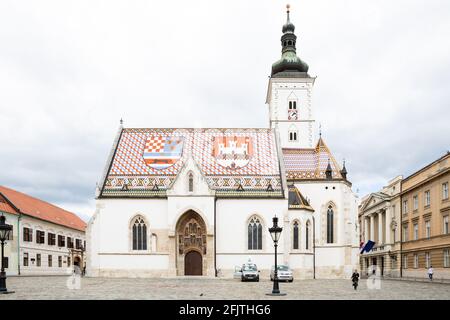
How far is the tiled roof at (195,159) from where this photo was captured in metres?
46.5

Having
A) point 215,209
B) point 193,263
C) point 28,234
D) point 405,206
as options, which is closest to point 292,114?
point 405,206

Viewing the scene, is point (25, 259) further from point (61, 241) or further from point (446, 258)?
point (446, 258)

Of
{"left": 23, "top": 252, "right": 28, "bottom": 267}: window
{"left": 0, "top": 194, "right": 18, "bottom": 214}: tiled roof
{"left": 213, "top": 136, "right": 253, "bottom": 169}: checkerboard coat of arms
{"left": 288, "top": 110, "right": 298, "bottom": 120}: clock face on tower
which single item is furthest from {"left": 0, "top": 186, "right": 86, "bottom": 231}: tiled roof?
{"left": 288, "top": 110, "right": 298, "bottom": 120}: clock face on tower

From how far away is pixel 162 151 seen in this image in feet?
162

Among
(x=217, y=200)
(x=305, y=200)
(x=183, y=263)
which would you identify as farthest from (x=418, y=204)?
(x=183, y=263)

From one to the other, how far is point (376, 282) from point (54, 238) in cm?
3984

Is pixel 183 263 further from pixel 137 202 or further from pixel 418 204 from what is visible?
pixel 418 204

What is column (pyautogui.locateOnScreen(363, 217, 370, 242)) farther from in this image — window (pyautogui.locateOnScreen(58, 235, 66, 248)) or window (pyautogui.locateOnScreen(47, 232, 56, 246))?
window (pyautogui.locateOnScreen(47, 232, 56, 246))

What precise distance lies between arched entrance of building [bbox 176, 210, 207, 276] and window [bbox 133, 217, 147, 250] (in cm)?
300

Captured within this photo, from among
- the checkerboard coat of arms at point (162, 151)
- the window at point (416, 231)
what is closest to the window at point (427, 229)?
the window at point (416, 231)

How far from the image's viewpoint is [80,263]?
69.9 m

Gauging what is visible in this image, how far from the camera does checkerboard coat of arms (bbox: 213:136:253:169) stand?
48594 mm
